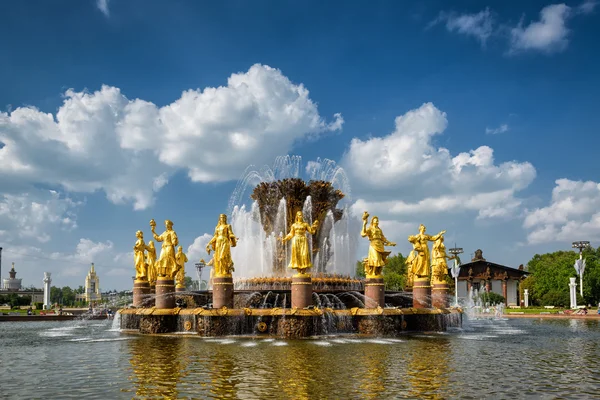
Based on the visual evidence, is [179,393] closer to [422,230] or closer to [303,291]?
[303,291]

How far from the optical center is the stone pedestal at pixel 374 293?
23.6 metres

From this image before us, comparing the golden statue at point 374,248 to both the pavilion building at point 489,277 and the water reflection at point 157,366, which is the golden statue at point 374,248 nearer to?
the water reflection at point 157,366

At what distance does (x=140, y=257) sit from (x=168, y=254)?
426 centimetres

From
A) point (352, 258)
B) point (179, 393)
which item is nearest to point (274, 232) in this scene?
point (352, 258)

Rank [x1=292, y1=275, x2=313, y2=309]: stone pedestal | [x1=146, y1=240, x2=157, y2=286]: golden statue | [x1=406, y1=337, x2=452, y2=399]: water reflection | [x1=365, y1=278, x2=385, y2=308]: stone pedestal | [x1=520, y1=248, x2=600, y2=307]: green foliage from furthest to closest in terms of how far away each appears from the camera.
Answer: [x1=520, y1=248, x2=600, y2=307]: green foliage
[x1=146, y1=240, x2=157, y2=286]: golden statue
[x1=365, y1=278, x2=385, y2=308]: stone pedestal
[x1=292, y1=275, x2=313, y2=309]: stone pedestal
[x1=406, y1=337, x2=452, y2=399]: water reflection

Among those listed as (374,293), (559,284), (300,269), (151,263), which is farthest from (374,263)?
(559,284)

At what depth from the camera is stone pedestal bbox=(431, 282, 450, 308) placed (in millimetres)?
28047

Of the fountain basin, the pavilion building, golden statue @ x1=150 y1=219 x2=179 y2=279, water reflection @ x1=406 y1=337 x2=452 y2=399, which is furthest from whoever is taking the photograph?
the pavilion building

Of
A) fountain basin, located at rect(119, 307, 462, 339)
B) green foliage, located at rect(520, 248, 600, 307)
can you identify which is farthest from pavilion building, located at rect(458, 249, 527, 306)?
fountain basin, located at rect(119, 307, 462, 339)

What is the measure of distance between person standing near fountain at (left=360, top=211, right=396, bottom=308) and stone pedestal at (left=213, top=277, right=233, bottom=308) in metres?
6.01

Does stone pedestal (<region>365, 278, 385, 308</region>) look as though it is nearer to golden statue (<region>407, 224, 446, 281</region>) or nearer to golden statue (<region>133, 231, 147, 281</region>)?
golden statue (<region>407, 224, 446, 281</region>)

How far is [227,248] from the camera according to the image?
2412 cm

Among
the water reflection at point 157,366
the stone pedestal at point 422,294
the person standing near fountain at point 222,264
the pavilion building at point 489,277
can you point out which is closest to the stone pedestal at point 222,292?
the person standing near fountain at point 222,264

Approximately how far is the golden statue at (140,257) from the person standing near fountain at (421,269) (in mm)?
14586
